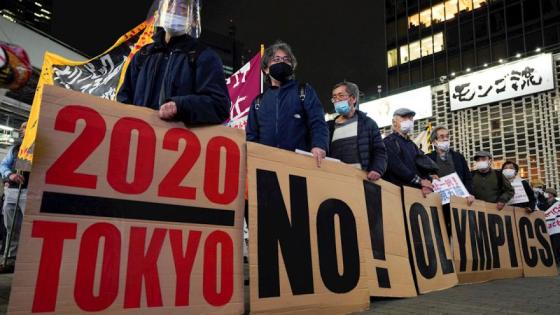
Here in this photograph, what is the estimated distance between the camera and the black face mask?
380 centimetres

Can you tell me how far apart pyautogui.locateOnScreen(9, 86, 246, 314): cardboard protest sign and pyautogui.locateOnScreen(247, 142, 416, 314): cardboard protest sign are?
164 millimetres

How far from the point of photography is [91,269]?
86.3 inches

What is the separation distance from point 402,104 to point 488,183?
80.7 ft

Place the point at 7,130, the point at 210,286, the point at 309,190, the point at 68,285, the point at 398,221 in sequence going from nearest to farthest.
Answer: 1. the point at 68,285
2. the point at 210,286
3. the point at 309,190
4. the point at 398,221
5. the point at 7,130

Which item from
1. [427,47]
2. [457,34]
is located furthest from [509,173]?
[427,47]

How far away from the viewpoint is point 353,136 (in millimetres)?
4328

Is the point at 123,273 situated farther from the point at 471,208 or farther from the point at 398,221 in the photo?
the point at 471,208

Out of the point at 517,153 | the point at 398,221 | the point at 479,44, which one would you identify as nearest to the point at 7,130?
the point at 398,221

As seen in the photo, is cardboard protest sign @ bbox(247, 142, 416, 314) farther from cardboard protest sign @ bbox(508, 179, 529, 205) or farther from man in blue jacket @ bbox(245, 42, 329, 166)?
cardboard protest sign @ bbox(508, 179, 529, 205)

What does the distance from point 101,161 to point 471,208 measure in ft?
14.2

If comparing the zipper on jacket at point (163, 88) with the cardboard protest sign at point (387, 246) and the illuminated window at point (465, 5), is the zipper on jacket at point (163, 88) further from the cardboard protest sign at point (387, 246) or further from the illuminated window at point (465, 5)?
the illuminated window at point (465, 5)

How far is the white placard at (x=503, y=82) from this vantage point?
23.4m

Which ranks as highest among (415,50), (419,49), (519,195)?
(415,50)

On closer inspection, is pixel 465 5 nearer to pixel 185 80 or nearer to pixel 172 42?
pixel 172 42
